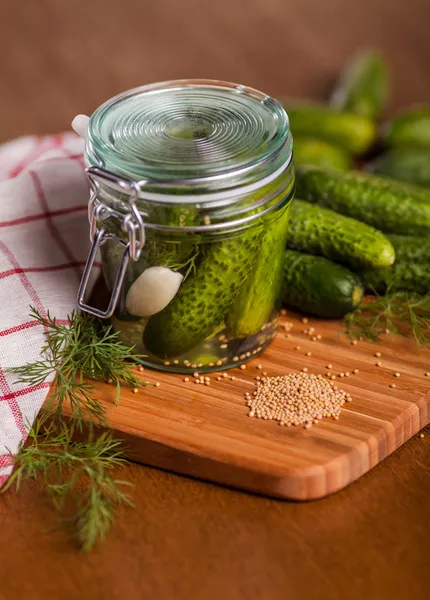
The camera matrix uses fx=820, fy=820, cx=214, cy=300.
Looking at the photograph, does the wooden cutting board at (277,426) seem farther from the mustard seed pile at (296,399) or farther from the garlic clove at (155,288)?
the garlic clove at (155,288)

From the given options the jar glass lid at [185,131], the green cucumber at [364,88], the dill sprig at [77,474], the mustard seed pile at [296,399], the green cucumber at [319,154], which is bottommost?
the dill sprig at [77,474]

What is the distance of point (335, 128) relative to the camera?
1913 mm

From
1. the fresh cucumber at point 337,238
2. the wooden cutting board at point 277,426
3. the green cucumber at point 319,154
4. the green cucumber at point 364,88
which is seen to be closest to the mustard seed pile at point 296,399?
the wooden cutting board at point 277,426

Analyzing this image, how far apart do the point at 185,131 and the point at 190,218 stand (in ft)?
0.49

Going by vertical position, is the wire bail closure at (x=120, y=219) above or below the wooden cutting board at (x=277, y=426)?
above

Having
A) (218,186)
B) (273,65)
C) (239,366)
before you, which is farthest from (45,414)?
(273,65)

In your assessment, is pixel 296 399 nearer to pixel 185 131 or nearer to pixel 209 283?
pixel 209 283

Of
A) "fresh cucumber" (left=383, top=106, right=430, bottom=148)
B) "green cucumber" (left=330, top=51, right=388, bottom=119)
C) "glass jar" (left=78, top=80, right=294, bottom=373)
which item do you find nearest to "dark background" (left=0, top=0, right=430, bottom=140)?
"green cucumber" (left=330, top=51, right=388, bottom=119)

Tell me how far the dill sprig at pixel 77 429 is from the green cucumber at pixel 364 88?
1.04 metres

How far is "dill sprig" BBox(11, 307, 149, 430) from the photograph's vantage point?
3.88ft

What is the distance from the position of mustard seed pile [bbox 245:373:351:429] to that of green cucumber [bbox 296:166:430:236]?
14.4 inches

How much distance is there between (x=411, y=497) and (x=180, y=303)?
1.35 feet

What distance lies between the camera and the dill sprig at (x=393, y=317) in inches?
53.4

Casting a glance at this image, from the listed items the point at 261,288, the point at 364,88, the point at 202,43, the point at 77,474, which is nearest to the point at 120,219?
the point at 261,288
